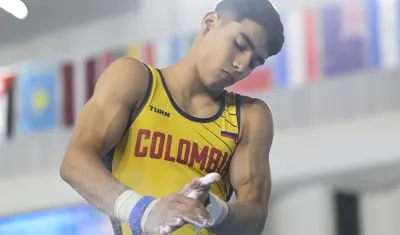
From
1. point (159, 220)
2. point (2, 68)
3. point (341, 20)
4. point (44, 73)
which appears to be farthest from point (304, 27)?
point (159, 220)

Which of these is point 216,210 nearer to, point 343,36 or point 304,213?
point 304,213

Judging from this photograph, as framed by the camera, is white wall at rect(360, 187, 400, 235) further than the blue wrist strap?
Yes

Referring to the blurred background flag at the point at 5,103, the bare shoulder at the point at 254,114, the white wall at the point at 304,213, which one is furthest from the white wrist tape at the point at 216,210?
the blurred background flag at the point at 5,103

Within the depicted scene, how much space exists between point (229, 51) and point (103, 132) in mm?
182

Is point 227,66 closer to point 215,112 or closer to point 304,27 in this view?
point 215,112

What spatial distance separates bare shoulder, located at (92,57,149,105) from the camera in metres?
0.83

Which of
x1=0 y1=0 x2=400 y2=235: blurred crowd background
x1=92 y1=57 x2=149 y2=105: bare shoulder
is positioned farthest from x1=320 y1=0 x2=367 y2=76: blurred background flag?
x1=92 y1=57 x2=149 y2=105: bare shoulder

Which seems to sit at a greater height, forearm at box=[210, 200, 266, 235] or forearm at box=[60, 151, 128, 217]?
forearm at box=[60, 151, 128, 217]

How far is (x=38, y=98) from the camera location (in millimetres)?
2680

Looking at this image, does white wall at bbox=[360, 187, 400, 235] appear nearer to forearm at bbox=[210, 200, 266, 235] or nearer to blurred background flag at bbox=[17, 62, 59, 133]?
blurred background flag at bbox=[17, 62, 59, 133]

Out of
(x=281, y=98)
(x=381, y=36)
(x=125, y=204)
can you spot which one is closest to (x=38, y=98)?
(x=281, y=98)

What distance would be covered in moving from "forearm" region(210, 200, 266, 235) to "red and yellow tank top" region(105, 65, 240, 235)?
1.1 inches

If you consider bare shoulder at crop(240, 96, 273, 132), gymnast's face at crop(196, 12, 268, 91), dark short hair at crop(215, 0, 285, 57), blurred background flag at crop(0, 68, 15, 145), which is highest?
blurred background flag at crop(0, 68, 15, 145)

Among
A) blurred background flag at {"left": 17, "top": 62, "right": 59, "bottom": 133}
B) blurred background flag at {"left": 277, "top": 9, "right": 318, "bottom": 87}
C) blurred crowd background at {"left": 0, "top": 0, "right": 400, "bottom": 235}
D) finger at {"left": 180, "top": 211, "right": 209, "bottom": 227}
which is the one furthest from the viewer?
blurred background flag at {"left": 17, "top": 62, "right": 59, "bottom": 133}
